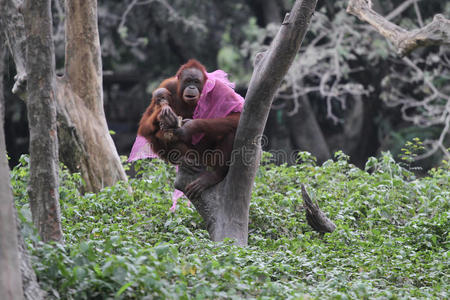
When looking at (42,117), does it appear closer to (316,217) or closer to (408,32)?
(316,217)

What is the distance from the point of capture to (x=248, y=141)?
14.8 feet

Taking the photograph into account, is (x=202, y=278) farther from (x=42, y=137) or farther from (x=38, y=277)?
(x=42, y=137)

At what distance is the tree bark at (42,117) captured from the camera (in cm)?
319

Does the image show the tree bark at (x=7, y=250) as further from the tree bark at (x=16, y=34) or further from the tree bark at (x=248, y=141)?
the tree bark at (x=16, y=34)

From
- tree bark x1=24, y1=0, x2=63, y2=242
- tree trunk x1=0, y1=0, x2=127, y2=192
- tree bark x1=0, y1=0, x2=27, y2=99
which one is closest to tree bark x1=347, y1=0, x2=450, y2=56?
tree trunk x1=0, y1=0, x2=127, y2=192

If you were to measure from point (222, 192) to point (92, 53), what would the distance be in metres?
2.58

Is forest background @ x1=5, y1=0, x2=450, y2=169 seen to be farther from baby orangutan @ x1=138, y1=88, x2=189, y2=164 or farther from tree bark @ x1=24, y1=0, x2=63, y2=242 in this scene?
tree bark @ x1=24, y1=0, x2=63, y2=242

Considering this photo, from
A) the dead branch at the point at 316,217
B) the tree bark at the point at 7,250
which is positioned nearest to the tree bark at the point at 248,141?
the dead branch at the point at 316,217

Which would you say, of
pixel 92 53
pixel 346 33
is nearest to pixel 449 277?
pixel 92 53

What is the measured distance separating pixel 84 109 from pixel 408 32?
126 inches

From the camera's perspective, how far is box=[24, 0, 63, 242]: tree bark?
3.19 m

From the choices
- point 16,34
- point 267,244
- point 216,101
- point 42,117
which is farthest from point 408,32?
point 42,117

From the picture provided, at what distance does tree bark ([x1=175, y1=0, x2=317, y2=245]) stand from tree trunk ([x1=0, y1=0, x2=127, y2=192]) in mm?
1717

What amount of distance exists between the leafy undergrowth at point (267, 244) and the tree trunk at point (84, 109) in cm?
26
